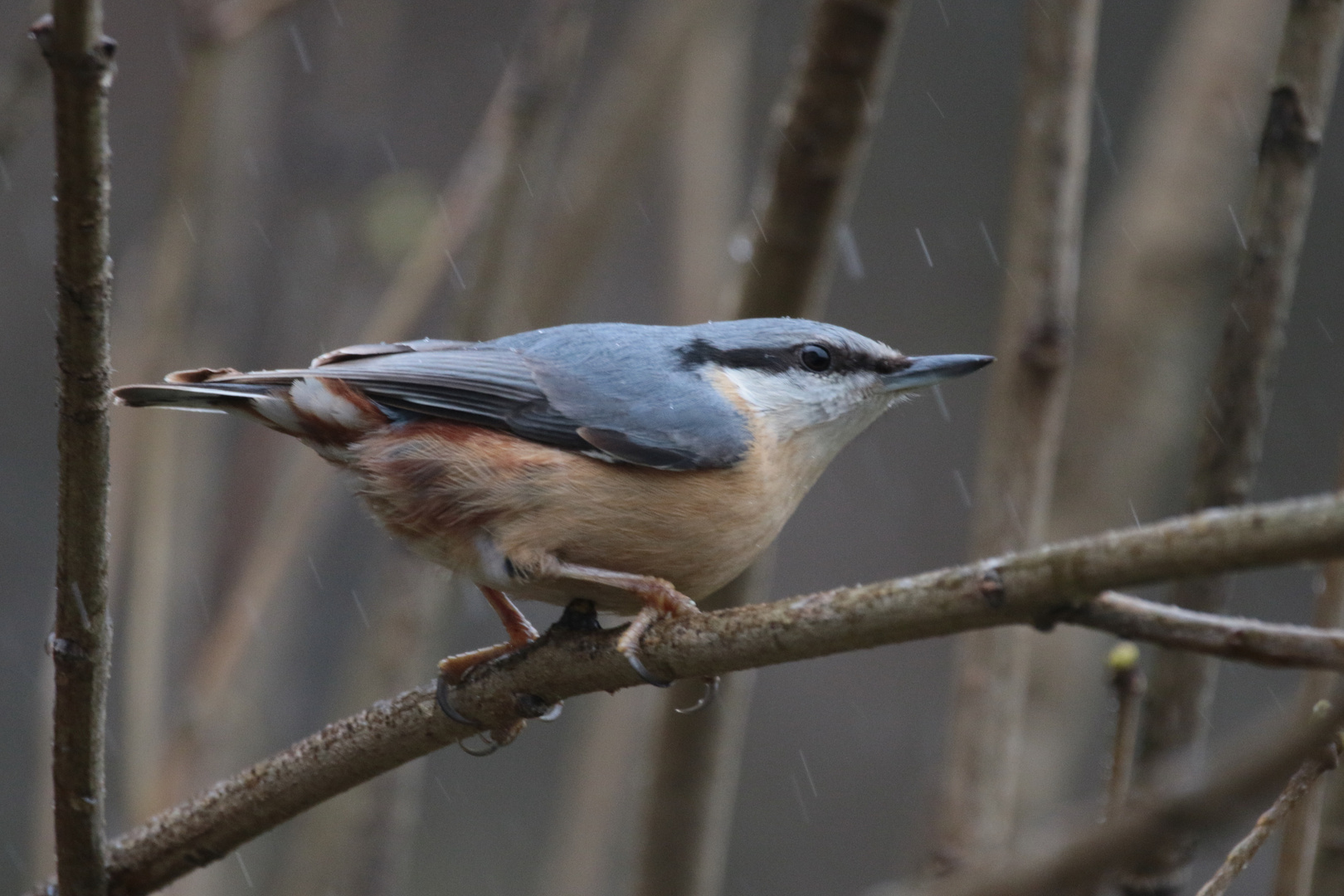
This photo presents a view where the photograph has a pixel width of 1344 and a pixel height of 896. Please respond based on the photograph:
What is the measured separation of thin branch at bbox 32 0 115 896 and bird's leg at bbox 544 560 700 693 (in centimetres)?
75

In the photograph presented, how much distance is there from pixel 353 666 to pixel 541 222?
2163mm

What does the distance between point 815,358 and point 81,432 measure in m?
1.51

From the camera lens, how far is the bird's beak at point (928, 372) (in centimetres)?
259

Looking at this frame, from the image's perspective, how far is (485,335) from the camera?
10.8 ft

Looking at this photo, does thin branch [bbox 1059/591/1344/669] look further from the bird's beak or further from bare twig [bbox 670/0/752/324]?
bare twig [bbox 670/0/752/324]

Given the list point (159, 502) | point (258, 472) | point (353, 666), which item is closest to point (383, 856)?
point (353, 666)

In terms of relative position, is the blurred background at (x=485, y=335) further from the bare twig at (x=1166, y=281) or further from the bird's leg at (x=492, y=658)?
the bird's leg at (x=492, y=658)

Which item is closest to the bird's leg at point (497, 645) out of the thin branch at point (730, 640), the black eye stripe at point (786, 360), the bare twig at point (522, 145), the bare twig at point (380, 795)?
the thin branch at point (730, 640)

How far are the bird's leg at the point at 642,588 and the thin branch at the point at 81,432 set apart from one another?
29.6 inches

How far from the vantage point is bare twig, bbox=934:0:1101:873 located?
2.46 meters

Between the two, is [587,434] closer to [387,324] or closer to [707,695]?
[707,695]

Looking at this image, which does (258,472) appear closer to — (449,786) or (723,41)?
(723,41)

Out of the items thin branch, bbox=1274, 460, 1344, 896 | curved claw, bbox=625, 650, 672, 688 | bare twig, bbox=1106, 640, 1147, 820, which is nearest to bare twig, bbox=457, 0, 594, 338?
curved claw, bbox=625, 650, 672, 688

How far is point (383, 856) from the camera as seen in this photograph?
323 centimetres
